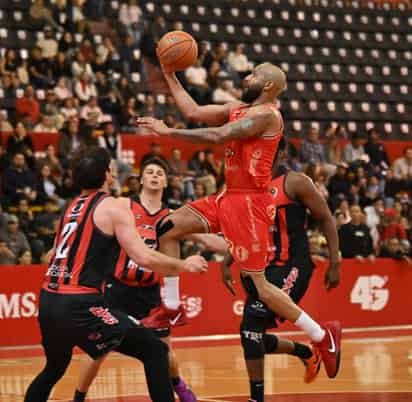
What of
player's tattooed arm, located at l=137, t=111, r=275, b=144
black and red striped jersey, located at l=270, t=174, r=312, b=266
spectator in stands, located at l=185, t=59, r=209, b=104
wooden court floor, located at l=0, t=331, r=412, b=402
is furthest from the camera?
spectator in stands, located at l=185, t=59, r=209, b=104

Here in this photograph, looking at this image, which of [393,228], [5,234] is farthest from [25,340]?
[393,228]

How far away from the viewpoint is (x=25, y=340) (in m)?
14.1

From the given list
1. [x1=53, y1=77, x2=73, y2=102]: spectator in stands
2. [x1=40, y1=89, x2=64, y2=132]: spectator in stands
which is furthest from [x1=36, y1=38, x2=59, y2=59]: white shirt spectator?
[x1=40, y1=89, x2=64, y2=132]: spectator in stands

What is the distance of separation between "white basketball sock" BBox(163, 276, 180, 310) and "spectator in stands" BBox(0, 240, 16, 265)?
6.09m

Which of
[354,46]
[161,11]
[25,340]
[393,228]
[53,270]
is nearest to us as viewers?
[53,270]

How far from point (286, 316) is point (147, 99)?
445 inches

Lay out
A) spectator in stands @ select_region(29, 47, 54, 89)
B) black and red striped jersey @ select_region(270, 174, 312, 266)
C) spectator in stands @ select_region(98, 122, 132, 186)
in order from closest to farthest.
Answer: black and red striped jersey @ select_region(270, 174, 312, 266) < spectator in stands @ select_region(98, 122, 132, 186) < spectator in stands @ select_region(29, 47, 54, 89)

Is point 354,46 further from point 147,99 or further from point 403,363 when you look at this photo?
point 403,363

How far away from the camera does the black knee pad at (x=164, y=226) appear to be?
26.5 feet

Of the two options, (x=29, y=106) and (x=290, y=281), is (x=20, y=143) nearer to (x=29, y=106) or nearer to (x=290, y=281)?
(x=29, y=106)

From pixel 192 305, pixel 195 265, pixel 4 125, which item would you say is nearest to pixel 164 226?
pixel 195 265

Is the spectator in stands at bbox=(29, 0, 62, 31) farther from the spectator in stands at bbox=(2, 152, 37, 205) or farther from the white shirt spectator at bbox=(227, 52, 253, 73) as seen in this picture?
the spectator in stands at bbox=(2, 152, 37, 205)

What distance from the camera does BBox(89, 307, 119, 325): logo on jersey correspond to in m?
6.49

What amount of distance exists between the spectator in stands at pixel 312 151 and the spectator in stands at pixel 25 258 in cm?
638
